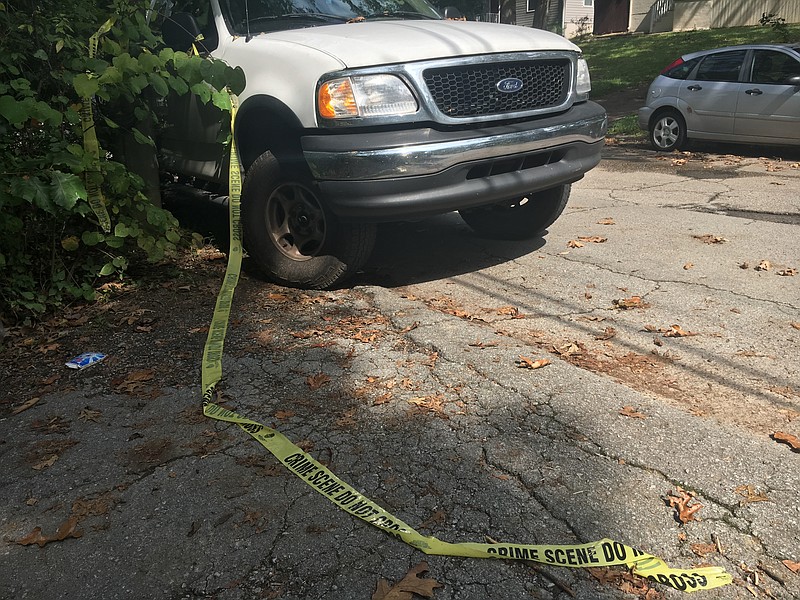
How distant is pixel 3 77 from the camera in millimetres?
4523

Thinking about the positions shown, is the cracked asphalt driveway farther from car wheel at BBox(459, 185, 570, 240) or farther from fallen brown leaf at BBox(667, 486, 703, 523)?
car wheel at BBox(459, 185, 570, 240)

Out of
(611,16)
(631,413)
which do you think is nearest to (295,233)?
(631,413)

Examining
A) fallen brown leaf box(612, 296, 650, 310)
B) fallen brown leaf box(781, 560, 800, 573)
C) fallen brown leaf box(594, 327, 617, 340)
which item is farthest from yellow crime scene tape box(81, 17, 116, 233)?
fallen brown leaf box(781, 560, 800, 573)

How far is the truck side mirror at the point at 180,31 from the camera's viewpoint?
5375 millimetres

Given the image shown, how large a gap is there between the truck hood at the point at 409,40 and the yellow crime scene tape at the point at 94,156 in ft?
3.18

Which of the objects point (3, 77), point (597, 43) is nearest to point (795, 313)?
point (3, 77)

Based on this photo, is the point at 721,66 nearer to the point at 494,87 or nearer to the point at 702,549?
the point at 494,87

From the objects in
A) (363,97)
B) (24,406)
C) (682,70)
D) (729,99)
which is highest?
(363,97)

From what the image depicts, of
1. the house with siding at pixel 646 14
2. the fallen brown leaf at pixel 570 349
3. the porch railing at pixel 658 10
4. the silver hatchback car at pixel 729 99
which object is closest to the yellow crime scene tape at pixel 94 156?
the fallen brown leaf at pixel 570 349

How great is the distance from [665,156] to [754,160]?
123cm

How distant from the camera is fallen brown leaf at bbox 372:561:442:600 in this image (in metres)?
2.27

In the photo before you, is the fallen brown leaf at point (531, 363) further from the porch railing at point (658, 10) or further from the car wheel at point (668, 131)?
the porch railing at point (658, 10)

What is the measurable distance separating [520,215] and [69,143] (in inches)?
131

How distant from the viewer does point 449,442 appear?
3127mm
